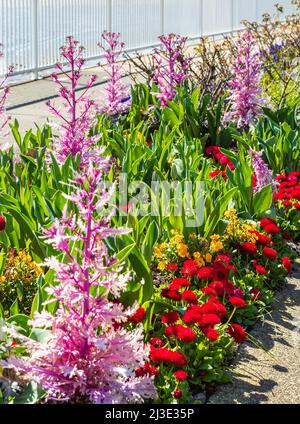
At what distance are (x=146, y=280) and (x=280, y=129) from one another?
3.22 m

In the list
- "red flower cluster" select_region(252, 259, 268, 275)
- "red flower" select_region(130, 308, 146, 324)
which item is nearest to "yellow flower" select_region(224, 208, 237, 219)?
"red flower cluster" select_region(252, 259, 268, 275)

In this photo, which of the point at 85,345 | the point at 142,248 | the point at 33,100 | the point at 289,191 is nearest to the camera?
the point at 85,345

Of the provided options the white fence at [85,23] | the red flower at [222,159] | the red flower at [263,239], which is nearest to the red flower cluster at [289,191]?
the red flower at [222,159]

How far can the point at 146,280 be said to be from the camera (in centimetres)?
371

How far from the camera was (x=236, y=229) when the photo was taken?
16.0ft

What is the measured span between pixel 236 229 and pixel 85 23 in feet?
33.7

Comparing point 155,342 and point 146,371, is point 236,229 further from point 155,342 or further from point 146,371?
point 146,371

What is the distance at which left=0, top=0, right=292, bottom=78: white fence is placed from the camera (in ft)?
41.3

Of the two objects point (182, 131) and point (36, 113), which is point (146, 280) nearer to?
point (182, 131)

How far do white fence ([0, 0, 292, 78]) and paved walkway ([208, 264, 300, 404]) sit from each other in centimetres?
699

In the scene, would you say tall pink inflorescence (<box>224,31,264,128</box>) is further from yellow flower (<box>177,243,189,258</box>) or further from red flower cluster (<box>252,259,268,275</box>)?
yellow flower (<box>177,243,189,258</box>)

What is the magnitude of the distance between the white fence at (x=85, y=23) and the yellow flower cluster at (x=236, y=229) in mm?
6281

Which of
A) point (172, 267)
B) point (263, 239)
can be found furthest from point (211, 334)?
point (263, 239)
